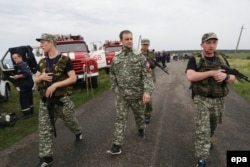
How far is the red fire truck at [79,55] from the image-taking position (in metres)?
13.2

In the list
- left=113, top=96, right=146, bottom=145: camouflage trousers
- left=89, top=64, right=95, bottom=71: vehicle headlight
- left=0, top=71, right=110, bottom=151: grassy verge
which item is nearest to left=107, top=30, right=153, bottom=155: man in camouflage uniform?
left=113, top=96, right=146, bottom=145: camouflage trousers

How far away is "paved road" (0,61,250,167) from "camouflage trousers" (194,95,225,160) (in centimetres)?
41

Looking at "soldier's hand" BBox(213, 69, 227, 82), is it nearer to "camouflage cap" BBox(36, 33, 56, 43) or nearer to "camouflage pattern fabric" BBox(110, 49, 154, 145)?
→ "camouflage pattern fabric" BBox(110, 49, 154, 145)

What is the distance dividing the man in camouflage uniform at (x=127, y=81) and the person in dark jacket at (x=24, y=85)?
4.08m

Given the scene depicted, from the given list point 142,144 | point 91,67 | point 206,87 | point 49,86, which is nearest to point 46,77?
point 49,86

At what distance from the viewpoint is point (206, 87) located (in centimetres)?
439

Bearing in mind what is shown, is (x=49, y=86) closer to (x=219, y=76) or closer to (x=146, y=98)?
(x=146, y=98)

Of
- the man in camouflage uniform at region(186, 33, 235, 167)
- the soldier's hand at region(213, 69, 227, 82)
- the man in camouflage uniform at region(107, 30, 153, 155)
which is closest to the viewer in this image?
the soldier's hand at region(213, 69, 227, 82)

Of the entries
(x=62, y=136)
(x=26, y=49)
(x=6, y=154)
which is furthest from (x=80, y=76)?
(x=6, y=154)

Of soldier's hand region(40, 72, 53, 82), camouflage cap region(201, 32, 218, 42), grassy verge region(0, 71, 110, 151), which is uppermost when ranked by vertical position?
camouflage cap region(201, 32, 218, 42)

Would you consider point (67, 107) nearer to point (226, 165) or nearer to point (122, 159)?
point (122, 159)

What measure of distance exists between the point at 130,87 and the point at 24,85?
446 cm

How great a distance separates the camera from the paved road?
189 inches

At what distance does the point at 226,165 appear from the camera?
4570 millimetres
